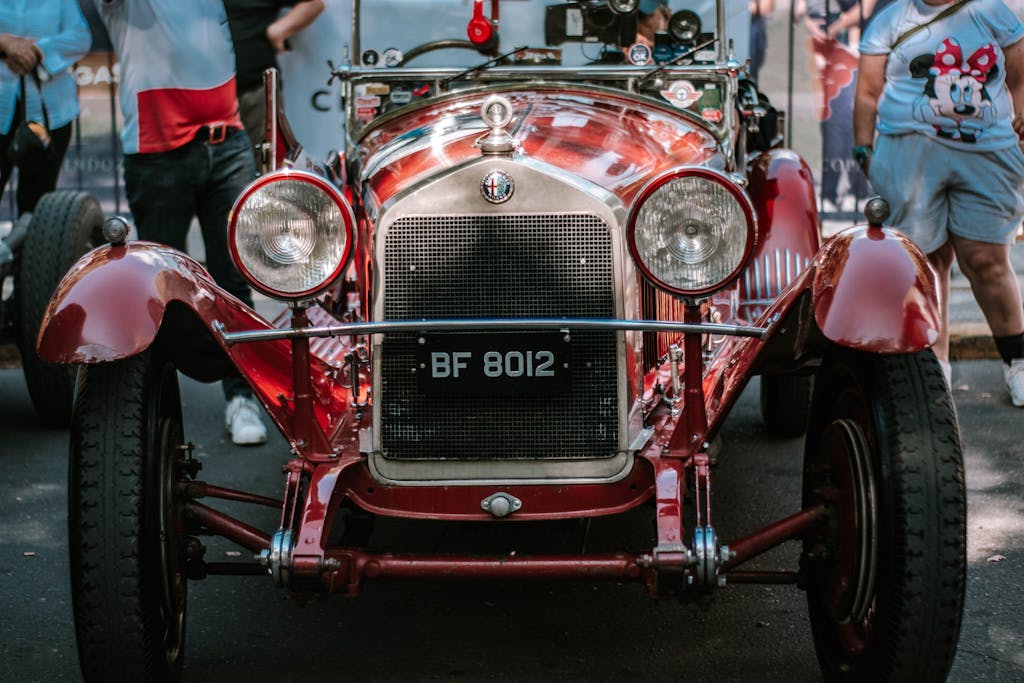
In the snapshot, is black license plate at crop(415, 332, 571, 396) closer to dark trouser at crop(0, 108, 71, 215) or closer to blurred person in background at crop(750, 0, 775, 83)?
dark trouser at crop(0, 108, 71, 215)

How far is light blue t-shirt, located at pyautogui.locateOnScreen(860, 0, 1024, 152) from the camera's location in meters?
5.20

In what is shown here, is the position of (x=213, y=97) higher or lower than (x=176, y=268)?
higher

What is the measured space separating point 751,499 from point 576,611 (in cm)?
118

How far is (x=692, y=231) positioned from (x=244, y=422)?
284cm

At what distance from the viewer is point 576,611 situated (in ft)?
12.6

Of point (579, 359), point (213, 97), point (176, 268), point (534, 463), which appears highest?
point (213, 97)

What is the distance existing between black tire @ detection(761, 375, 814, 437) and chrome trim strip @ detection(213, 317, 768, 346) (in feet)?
7.59

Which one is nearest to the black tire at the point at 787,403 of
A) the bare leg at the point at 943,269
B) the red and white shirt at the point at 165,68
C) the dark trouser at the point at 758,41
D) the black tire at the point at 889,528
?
the bare leg at the point at 943,269

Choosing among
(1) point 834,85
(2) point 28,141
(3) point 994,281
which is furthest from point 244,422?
(1) point 834,85

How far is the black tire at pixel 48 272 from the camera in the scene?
5.41 meters

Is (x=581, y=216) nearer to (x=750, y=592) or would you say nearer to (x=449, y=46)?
(x=750, y=592)

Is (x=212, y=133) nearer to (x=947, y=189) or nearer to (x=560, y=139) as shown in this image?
(x=560, y=139)

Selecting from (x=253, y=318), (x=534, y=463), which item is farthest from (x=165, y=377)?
(x=534, y=463)

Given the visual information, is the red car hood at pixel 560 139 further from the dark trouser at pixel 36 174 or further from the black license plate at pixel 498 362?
the dark trouser at pixel 36 174
